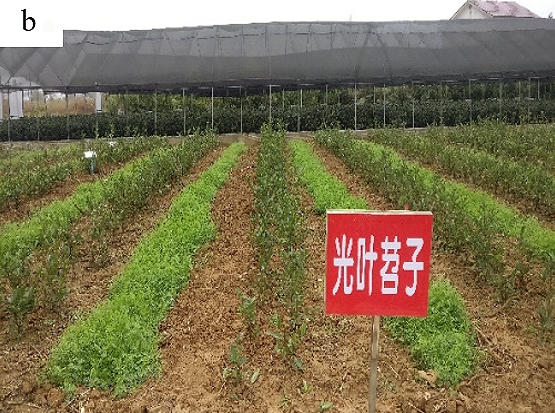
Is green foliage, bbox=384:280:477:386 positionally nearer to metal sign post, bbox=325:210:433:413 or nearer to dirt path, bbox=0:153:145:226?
metal sign post, bbox=325:210:433:413

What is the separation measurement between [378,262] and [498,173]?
7198 mm

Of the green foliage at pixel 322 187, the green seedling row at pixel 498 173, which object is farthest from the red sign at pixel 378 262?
the green seedling row at pixel 498 173

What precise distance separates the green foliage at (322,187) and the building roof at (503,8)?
129 ft

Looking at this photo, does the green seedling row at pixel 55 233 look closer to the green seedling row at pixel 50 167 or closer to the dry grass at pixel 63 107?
the green seedling row at pixel 50 167

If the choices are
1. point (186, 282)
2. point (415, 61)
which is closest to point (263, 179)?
point (186, 282)

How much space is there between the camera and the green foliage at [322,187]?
29.4 feet

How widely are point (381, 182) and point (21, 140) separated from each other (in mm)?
19634

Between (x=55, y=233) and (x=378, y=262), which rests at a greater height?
(x=378, y=262)

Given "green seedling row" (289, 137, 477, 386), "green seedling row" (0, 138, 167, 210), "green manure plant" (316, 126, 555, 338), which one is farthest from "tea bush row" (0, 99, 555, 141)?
"green seedling row" (289, 137, 477, 386)

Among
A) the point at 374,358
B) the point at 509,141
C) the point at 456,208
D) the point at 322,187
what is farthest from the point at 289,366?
the point at 509,141

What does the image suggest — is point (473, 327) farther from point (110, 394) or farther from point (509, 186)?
point (509, 186)

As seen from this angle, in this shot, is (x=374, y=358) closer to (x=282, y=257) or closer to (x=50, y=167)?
(x=282, y=257)

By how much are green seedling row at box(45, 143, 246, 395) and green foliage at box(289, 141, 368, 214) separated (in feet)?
6.60

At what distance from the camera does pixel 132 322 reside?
5.13 m
